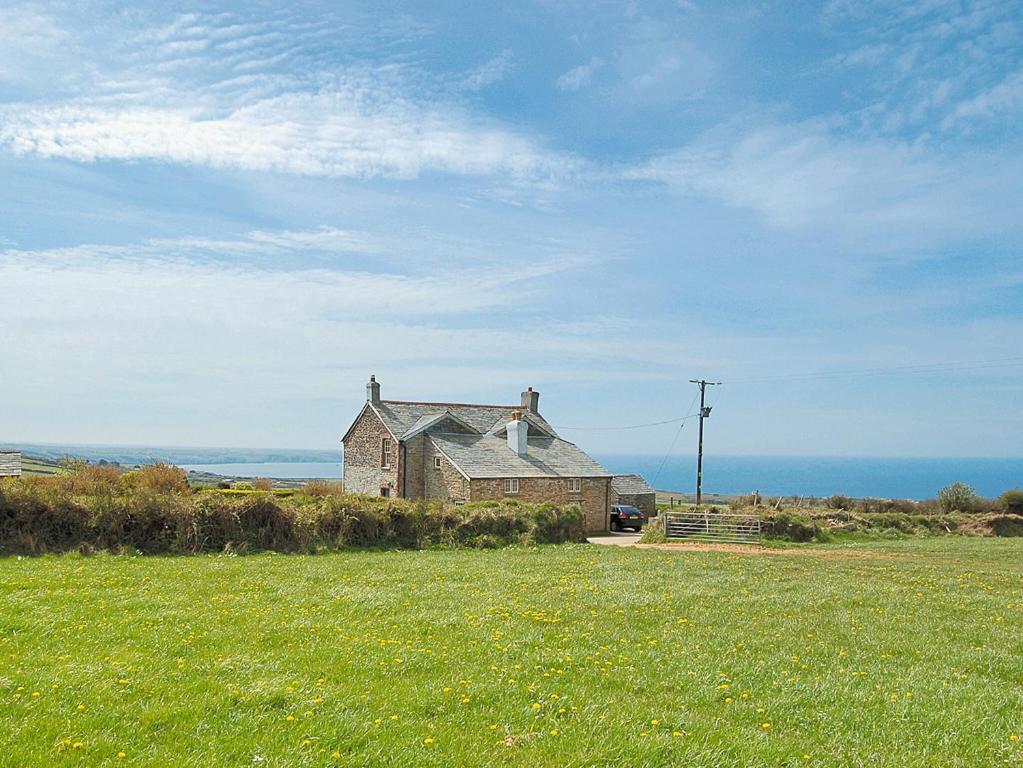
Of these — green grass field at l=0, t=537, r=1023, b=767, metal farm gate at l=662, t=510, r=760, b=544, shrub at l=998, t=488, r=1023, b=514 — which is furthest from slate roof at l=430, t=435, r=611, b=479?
shrub at l=998, t=488, r=1023, b=514

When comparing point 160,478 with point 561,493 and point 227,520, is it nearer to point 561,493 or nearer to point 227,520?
point 227,520

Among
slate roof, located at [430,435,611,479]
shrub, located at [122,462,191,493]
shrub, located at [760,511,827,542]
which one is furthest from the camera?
slate roof, located at [430,435,611,479]

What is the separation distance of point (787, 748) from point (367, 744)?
3.67 meters

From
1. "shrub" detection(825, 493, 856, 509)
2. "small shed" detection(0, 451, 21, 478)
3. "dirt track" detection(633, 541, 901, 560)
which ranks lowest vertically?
"dirt track" detection(633, 541, 901, 560)

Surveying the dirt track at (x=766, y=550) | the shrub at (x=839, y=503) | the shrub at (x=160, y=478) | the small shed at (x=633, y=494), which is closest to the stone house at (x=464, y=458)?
the small shed at (x=633, y=494)

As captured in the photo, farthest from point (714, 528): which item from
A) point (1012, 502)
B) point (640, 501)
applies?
Result: point (1012, 502)

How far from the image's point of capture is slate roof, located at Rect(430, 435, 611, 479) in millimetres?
45031

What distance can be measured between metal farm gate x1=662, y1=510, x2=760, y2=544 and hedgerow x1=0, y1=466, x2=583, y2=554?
21.7 ft

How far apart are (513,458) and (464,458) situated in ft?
11.7

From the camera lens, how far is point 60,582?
47.0ft

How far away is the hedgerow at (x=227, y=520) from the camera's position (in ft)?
73.4

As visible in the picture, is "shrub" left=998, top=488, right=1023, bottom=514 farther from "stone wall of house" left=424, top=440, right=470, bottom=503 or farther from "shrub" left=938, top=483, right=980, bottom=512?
"stone wall of house" left=424, top=440, right=470, bottom=503

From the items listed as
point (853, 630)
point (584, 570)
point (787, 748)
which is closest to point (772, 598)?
point (853, 630)

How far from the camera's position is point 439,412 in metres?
50.9
